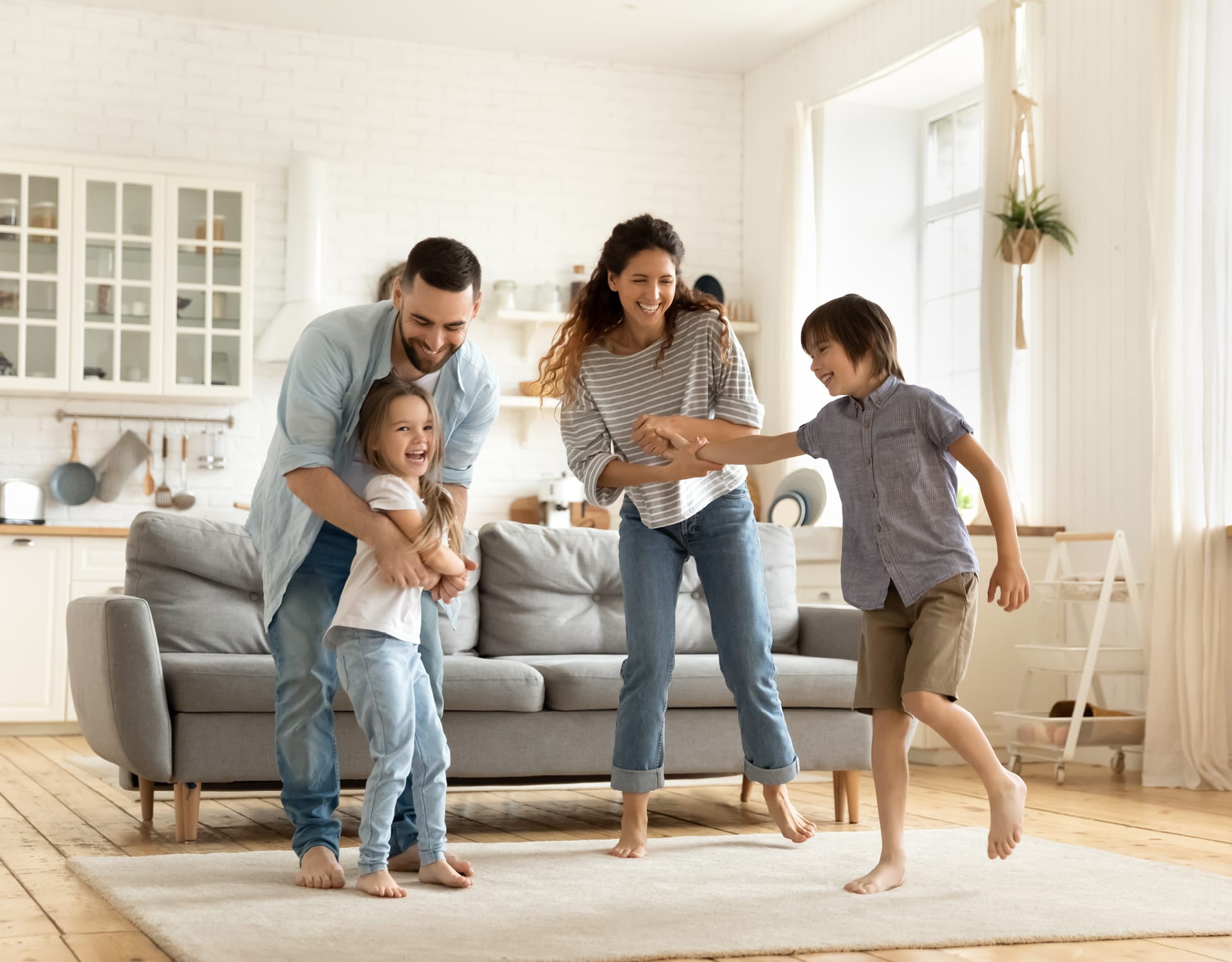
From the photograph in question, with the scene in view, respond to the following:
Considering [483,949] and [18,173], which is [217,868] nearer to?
[483,949]

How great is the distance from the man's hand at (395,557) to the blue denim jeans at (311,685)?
15 centimetres

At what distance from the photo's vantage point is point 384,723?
2.36m

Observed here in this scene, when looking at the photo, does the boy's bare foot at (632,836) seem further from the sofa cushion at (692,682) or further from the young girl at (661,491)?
the sofa cushion at (692,682)

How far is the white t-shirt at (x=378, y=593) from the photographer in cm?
236

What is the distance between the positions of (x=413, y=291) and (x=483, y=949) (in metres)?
1.03

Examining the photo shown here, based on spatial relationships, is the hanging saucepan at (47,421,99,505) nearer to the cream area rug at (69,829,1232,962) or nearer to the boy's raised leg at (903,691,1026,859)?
the cream area rug at (69,829,1232,962)

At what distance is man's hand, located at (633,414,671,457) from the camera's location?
2.75 metres

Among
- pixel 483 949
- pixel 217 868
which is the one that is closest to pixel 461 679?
pixel 217 868

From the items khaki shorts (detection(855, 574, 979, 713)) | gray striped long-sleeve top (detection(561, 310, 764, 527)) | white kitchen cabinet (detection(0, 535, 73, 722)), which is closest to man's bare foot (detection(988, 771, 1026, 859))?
khaki shorts (detection(855, 574, 979, 713))

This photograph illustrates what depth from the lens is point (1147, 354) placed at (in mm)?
4762

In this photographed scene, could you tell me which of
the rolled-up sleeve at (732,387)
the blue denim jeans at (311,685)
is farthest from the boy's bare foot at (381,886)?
the rolled-up sleeve at (732,387)

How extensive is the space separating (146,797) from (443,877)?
1.10 metres

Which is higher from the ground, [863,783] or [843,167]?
[843,167]

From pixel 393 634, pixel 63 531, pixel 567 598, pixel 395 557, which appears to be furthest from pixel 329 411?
pixel 63 531
